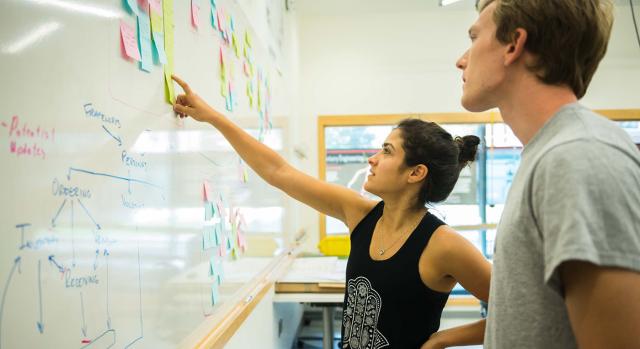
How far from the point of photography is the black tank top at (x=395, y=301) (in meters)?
1.15

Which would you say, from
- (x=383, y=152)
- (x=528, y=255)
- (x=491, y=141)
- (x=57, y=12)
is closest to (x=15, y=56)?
(x=57, y=12)

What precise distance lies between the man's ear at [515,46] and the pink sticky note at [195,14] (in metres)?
0.89

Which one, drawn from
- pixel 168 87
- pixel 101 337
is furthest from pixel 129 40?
pixel 101 337

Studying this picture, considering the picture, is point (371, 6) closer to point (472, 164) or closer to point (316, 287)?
point (472, 164)

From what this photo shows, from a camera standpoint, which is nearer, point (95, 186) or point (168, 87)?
point (95, 186)

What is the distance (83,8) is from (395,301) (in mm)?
969

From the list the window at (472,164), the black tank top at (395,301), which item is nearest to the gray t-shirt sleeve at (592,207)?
the black tank top at (395,301)

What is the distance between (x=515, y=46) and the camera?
2.27 feet

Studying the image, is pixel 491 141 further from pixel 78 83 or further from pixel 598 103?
pixel 78 83

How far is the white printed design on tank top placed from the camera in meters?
1.18

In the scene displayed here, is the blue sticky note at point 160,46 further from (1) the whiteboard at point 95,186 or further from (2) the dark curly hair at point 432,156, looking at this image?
(2) the dark curly hair at point 432,156

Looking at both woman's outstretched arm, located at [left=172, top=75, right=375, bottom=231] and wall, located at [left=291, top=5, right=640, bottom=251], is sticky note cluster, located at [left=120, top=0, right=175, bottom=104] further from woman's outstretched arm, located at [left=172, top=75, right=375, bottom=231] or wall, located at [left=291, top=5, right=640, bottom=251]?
wall, located at [left=291, top=5, right=640, bottom=251]

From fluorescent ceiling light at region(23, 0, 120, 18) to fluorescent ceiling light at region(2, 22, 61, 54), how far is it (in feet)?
0.10

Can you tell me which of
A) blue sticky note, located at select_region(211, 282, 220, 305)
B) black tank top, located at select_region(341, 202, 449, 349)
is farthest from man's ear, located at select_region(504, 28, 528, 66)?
blue sticky note, located at select_region(211, 282, 220, 305)
